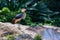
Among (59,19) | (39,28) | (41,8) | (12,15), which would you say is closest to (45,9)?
(41,8)

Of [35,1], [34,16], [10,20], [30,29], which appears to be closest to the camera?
[30,29]

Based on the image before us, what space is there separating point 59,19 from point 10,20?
1958mm

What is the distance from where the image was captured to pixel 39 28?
7.52 m

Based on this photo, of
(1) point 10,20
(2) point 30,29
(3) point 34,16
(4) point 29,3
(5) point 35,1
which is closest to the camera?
(2) point 30,29

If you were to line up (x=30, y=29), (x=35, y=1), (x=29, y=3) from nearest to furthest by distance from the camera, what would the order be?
(x=30, y=29) → (x=29, y=3) → (x=35, y=1)

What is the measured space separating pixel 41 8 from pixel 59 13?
89cm

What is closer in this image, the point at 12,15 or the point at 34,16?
the point at 12,15

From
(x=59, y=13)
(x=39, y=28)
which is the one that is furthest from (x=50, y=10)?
(x=39, y=28)

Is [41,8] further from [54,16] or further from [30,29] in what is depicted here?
[30,29]

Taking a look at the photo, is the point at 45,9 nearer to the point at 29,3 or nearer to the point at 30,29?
the point at 29,3

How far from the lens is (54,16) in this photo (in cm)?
977

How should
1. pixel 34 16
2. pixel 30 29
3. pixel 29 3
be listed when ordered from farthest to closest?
1. pixel 29 3
2. pixel 34 16
3. pixel 30 29

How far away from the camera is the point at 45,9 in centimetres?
982

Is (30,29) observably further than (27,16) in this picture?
No
